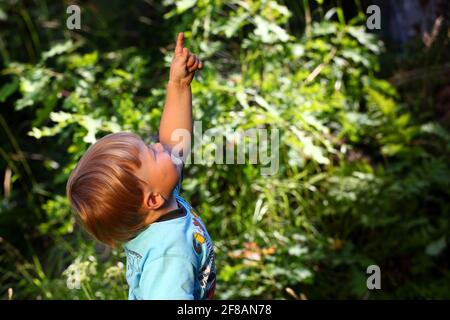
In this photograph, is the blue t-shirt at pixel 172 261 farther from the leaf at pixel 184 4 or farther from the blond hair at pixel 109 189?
the leaf at pixel 184 4

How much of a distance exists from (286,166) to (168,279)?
222cm

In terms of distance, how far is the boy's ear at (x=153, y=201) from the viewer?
1873 millimetres

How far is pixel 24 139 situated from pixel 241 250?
98.4 inches

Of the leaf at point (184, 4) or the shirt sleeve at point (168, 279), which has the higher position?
the leaf at point (184, 4)

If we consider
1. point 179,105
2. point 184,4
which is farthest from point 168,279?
point 184,4

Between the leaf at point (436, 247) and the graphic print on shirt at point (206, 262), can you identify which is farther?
the leaf at point (436, 247)

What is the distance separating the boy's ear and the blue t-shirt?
6cm

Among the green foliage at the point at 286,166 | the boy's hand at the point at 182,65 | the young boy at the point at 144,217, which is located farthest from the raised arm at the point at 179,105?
the green foliage at the point at 286,166

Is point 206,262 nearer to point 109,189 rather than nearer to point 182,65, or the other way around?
point 109,189

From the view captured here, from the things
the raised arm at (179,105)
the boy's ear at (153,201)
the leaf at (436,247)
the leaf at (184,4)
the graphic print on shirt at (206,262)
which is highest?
the leaf at (184,4)

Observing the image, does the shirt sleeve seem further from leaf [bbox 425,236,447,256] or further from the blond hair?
leaf [bbox 425,236,447,256]

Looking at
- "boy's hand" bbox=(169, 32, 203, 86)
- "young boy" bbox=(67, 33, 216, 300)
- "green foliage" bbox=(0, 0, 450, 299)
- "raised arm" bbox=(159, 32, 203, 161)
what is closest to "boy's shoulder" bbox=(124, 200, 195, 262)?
"young boy" bbox=(67, 33, 216, 300)

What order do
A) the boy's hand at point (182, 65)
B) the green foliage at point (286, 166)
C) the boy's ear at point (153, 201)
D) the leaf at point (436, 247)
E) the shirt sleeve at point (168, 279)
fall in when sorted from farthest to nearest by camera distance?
the leaf at point (436, 247) → the green foliage at point (286, 166) → the boy's hand at point (182, 65) → the boy's ear at point (153, 201) → the shirt sleeve at point (168, 279)

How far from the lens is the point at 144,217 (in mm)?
1906
